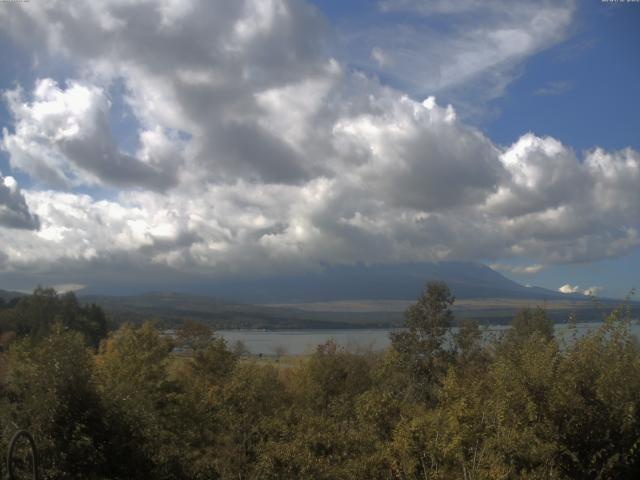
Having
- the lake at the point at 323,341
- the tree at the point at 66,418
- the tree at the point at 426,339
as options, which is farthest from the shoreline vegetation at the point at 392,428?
the tree at the point at 426,339

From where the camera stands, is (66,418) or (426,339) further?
(426,339)

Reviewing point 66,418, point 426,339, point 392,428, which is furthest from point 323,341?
point 66,418

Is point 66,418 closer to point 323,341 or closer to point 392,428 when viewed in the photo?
point 392,428

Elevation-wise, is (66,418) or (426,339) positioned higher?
(66,418)

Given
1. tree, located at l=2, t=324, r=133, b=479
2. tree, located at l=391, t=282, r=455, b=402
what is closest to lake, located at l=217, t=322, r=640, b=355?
tree, located at l=391, t=282, r=455, b=402

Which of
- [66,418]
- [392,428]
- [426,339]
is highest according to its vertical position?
[66,418]

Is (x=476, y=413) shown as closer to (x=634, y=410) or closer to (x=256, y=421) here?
(x=634, y=410)

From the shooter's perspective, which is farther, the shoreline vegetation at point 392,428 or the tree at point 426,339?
the tree at point 426,339

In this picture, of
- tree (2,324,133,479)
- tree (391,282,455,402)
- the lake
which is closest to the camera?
tree (2,324,133,479)

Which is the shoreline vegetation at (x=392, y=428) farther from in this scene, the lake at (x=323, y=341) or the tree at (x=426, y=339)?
the tree at (x=426, y=339)

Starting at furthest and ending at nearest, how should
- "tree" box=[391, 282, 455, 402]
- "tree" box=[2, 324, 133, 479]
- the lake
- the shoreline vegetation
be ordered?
1. "tree" box=[391, 282, 455, 402]
2. the lake
3. the shoreline vegetation
4. "tree" box=[2, 324, 133, 479]

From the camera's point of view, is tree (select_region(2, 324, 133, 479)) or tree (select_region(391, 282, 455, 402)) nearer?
tree (select_region(2, 324, 133, 479))

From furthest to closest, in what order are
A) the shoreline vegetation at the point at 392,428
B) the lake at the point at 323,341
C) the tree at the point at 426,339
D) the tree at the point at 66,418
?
the tree at the point at 426,339 → the lake at the point at 323,341 → the shoreline vegetation at the point at 392,428 → the tree at the point at 66,418

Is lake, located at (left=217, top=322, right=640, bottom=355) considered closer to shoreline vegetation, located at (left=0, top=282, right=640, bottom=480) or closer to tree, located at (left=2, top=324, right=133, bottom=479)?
shoreline vegetation, located at (left=0, top=282, right=640, bottom=480)
